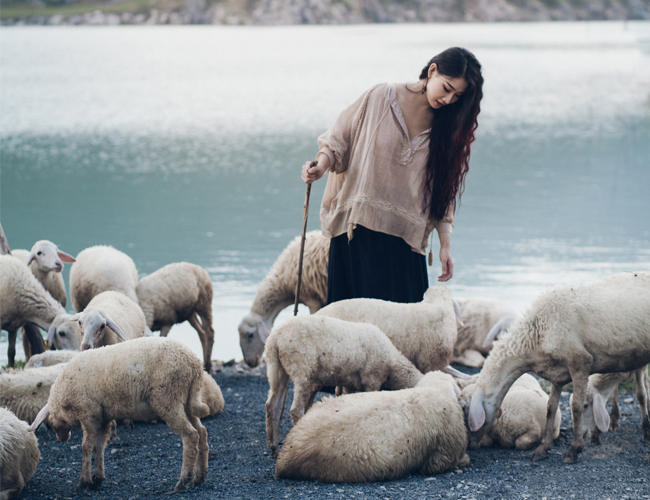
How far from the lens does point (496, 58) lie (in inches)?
2092

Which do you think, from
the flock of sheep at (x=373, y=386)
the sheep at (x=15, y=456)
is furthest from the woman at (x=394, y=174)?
the sheep at (x=15, y=456)

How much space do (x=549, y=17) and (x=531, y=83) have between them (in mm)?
69555

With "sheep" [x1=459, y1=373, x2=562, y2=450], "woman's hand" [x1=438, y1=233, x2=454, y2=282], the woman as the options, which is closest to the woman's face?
the woman

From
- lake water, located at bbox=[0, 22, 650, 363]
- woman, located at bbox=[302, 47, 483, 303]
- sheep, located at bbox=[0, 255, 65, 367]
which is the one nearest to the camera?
woman, located at bbox=[302, 47, 483, 303]

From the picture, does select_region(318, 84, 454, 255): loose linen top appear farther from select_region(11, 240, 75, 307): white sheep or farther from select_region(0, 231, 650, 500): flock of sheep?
select_region(11, 240, 75, 307): white sheep

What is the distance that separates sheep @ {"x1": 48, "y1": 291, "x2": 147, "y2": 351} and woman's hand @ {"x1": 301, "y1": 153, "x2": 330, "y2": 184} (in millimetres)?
1438

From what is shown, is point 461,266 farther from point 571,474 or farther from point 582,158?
point 582,158

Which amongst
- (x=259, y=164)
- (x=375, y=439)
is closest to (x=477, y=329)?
(x=375, y=439)

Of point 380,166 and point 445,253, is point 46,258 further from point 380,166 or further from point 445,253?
point 445,253

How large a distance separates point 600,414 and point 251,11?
91.6 metres

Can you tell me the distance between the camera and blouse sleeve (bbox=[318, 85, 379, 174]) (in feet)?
14.9

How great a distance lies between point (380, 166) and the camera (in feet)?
14.8

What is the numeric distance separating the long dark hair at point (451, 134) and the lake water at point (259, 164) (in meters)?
3.08

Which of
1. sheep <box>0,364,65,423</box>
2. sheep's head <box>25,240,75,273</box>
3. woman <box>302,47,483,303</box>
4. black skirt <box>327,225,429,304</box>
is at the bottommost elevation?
sheep <box>0,364,65,423</box>
